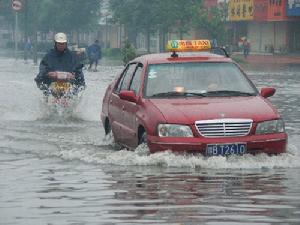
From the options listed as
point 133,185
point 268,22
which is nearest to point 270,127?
point 133,185

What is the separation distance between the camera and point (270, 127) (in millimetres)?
11016

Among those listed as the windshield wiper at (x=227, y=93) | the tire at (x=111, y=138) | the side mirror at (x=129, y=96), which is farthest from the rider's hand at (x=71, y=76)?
the windshield wiper at (x=227, y=93)

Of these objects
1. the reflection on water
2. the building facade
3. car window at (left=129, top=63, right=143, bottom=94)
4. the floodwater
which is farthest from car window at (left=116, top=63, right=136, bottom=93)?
the building facade

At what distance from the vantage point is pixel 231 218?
7.73 m

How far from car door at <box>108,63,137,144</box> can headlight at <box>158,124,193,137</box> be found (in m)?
1.56

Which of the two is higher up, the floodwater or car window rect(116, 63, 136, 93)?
car window rect(116, 63, 136, 93)

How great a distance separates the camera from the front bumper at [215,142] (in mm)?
10695

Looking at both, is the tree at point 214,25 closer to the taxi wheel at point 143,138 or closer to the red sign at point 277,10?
the red sign at point 277,10

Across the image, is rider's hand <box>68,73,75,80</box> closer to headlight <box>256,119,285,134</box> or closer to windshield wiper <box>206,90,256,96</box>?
windshield wiper <box>206,90,256,96</box>

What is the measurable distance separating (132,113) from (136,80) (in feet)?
2.70

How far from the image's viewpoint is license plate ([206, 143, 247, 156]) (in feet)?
35.1

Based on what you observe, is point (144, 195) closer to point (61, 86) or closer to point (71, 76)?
point (71, 76)

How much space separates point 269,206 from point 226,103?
10.2ft

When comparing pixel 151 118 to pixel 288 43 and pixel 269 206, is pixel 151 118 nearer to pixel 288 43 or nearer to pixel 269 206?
pixel 269 206
